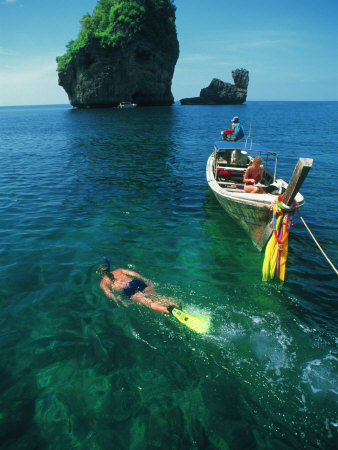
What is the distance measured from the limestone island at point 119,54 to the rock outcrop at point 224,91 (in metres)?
51.2

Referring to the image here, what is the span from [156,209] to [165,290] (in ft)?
17.9

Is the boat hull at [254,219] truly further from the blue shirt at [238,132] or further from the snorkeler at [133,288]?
the blue shirt at [238,132]

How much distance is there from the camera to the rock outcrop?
124 metres

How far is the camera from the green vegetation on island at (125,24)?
64.2 m

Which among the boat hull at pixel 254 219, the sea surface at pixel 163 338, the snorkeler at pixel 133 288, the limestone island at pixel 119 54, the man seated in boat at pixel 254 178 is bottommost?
the sea surface at pixel 163 338

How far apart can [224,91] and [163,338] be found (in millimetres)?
138813

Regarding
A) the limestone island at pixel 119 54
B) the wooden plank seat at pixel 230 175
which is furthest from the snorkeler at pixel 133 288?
the limestone island at pixel 119 54

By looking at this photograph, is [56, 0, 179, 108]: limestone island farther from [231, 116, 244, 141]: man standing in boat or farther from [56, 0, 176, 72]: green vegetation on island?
[231, 116, 244, 141]: man standing in boat

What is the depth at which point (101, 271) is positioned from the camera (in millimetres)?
6594

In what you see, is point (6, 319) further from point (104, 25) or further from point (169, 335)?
point (104, 25)

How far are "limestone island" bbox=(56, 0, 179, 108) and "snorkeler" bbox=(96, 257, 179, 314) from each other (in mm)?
73394

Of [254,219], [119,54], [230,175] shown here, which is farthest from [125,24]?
[254,219]

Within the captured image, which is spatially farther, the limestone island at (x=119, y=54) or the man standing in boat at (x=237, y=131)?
the limestone island at (x=119, y=54)

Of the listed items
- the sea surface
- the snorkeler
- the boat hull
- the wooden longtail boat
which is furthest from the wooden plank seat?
the snorkeler
